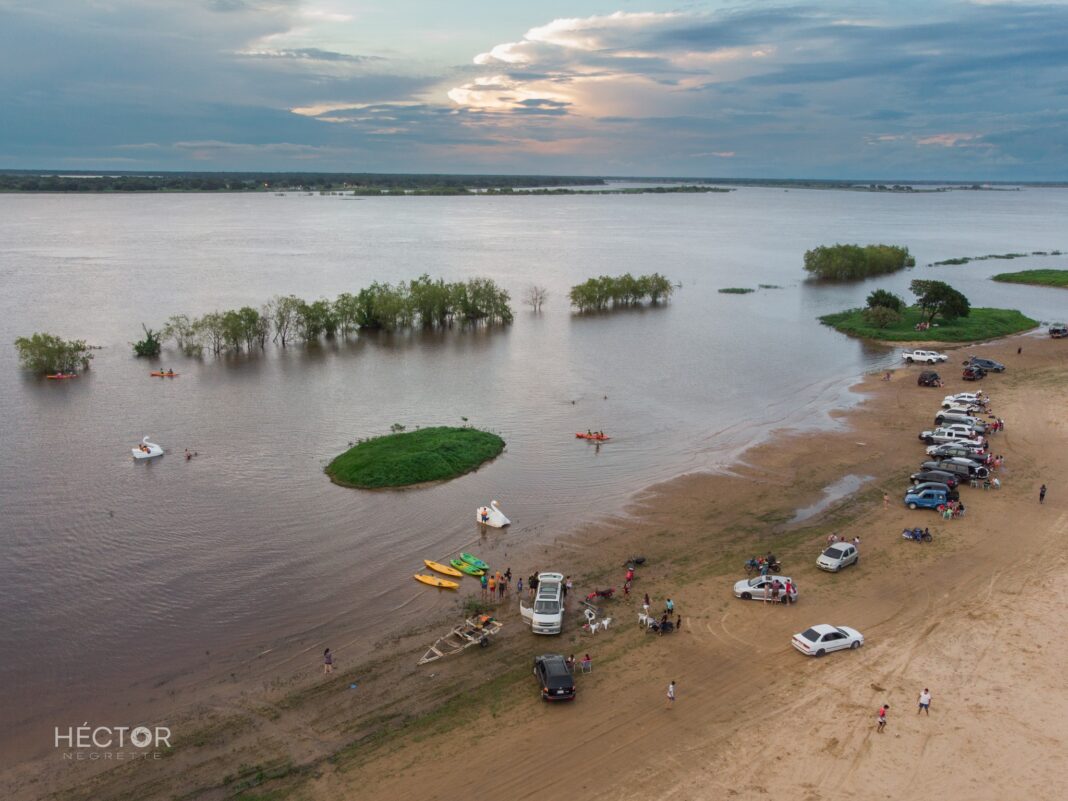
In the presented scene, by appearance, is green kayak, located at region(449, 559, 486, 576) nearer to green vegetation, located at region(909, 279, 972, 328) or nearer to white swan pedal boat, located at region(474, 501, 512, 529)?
white swan pedal boat, located at region(474, 501, 512, 529)

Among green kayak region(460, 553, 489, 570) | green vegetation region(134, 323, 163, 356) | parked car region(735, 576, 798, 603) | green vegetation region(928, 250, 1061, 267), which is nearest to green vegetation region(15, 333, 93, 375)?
green vegetation region(134, 323, 163, 356)

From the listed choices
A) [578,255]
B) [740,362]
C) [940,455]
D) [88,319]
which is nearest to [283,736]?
[940,455]

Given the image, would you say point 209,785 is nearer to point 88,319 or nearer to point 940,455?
point 940,455

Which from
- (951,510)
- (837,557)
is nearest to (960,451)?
(951,510)

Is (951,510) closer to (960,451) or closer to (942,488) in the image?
(942,488)

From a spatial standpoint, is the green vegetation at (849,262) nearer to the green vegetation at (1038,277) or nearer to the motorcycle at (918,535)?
the green vegetation at (1038,277)
